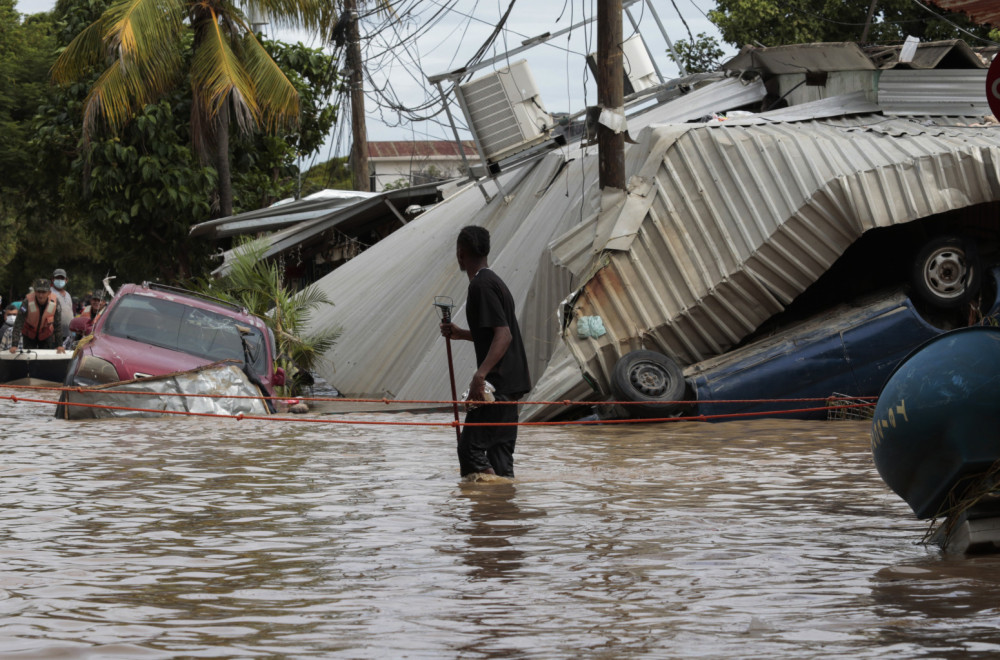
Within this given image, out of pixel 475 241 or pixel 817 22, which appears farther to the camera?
pixel 817 22

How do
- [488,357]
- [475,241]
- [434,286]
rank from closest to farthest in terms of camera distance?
[488,357]
[475,241]
[434,286]

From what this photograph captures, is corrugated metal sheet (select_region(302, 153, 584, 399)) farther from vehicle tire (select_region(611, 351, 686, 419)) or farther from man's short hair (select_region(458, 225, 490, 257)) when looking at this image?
man's short hair (select_region(458, 225, 490, 257))

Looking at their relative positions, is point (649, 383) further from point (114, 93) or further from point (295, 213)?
point (114, 93)

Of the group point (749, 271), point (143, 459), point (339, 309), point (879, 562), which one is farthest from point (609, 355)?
point (879, 562)

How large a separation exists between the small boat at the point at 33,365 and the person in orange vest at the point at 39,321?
13 centimetres

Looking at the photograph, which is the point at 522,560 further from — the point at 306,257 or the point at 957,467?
the point at 306,257

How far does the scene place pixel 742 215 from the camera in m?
14.3

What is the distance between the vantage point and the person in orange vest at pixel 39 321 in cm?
2083

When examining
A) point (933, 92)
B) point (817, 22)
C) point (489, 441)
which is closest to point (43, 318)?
point (933, 92)

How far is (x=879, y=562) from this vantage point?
5.93 metres

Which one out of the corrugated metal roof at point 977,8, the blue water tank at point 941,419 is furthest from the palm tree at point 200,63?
the blue water tank at point 941,419

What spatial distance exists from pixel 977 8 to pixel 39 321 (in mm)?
16631

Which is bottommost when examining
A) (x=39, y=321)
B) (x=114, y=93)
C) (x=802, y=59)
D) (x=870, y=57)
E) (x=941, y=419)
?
(x=941, y=419)

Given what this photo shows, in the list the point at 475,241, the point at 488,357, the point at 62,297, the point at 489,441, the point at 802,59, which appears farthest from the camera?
the point at 62,297
